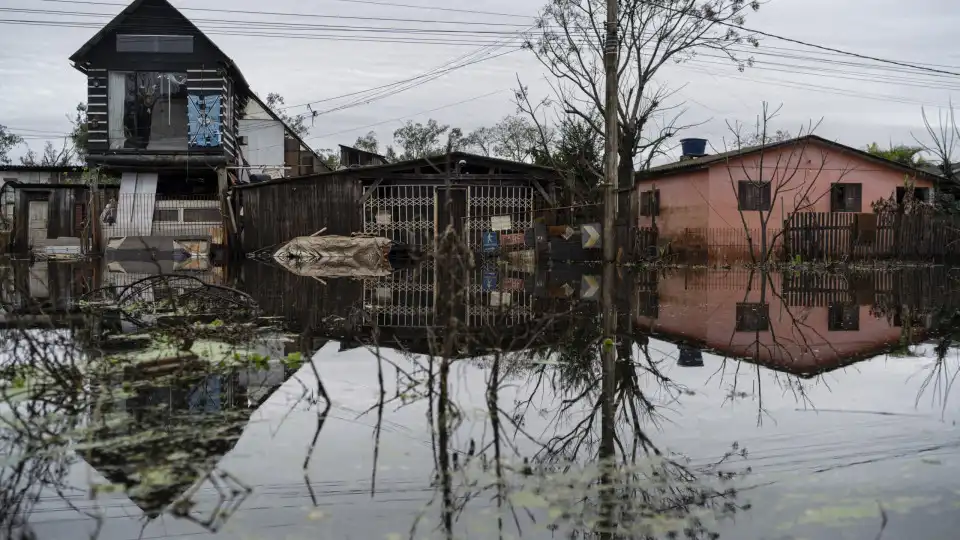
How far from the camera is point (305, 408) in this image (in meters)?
4.54

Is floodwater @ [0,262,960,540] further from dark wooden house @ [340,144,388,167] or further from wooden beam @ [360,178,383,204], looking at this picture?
dark wooden house @ [340,144,388,167]

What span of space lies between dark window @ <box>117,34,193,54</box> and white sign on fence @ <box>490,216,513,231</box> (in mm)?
12307

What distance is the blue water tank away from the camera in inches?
1221

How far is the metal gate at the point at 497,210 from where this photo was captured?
2564 centimetres

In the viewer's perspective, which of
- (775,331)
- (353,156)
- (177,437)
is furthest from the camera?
(353,156)

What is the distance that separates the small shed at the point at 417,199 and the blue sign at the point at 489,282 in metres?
8.30

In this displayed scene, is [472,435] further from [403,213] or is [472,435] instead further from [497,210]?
[403,213]

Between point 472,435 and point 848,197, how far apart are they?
25657 millimetres

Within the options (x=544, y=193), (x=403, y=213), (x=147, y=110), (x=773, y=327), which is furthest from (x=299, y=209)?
(x=773, y=327)

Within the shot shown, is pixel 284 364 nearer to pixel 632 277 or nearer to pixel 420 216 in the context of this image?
pixel 632 277

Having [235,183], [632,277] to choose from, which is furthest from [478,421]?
[235,183]

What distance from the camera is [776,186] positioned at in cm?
2625

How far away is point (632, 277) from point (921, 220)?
11380 millimetres

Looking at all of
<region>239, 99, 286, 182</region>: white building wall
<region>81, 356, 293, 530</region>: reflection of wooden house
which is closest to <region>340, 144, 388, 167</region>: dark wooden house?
<region>239, 99, 286, 182</region>: white building wall
